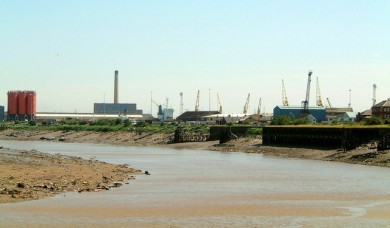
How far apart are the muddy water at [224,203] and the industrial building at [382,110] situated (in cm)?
9806

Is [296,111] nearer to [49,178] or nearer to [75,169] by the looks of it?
[75,169]

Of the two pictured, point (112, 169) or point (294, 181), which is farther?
point (112, 169)

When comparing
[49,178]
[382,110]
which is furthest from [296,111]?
[49,178]

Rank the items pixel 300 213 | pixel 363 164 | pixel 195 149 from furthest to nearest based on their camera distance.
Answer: pixel 195 149
pixel 363 164
pixel 300 213

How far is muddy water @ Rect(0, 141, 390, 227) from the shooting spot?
23.0 meters

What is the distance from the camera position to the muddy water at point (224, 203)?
23.0 metres

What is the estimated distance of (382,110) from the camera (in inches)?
5448

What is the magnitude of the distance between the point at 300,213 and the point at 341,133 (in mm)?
37179

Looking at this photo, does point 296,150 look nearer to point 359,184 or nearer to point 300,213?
point 359,184

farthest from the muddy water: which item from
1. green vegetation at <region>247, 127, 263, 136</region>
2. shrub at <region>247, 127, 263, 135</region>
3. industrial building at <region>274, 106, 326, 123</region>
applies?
industrial building at <region>274, 106, 326, 123</region>

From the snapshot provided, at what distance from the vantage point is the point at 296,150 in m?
65.2

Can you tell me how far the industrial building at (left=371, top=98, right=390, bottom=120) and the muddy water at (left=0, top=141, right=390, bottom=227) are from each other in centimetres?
9806

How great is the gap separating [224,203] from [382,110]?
382 feet

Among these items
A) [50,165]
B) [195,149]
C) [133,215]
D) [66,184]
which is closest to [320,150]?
[195,149]
